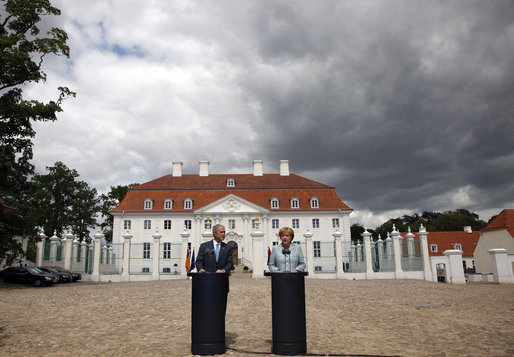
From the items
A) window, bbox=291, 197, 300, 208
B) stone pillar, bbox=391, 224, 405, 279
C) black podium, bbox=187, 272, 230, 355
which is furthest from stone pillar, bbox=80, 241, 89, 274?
window, bbox=291, 197, 300, 208

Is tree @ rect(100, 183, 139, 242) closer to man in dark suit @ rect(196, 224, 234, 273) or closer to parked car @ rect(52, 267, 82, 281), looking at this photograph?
parked car @ rect(52, 267, 82, 281)

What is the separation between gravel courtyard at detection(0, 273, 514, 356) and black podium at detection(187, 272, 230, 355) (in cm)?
27

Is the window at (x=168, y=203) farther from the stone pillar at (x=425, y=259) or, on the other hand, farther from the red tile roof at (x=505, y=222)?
the red tile roof at (x=505, y=222)

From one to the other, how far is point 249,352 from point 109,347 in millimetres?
2067

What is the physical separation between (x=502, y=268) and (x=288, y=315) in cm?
1693

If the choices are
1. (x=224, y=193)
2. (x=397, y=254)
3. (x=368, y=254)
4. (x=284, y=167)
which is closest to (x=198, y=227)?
(x=224, y=193)

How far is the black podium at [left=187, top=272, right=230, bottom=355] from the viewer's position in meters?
5.06

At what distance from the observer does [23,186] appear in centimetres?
2430

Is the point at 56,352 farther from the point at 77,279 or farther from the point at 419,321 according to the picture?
the point at 77,279

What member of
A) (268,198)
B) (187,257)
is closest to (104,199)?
(268,198)

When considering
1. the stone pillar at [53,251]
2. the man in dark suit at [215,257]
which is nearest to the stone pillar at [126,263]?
the stone pillar at [53,251]

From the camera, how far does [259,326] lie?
708cm

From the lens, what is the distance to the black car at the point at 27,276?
1989cm

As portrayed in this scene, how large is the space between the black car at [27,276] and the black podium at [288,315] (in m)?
18.6
